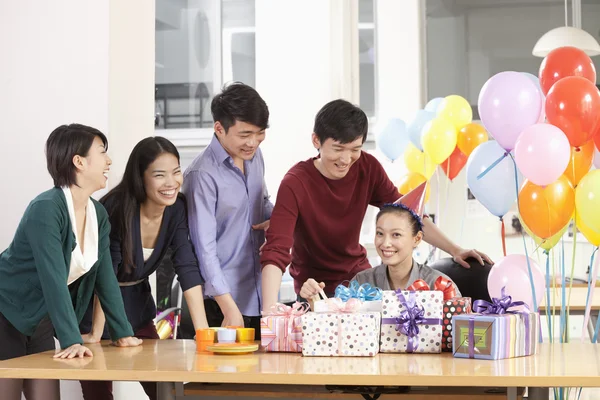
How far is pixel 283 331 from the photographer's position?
7.30ft

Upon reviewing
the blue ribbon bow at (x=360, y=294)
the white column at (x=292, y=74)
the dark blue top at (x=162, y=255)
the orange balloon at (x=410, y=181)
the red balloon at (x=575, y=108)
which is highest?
the white column at (x=292, y=74)

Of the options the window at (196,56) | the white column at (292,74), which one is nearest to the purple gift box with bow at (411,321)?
the white column at (292,74)

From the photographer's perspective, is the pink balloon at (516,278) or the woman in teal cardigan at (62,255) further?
the pink balloon at (516,278)

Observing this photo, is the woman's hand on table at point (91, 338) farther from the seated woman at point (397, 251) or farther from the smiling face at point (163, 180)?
the seated woman at point (397, 251)

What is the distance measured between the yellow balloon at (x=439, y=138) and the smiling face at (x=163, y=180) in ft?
9.20

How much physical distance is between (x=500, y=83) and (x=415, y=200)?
2.41 ft

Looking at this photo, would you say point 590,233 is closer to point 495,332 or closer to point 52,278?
point 495,332

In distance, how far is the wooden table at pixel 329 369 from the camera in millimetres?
1798

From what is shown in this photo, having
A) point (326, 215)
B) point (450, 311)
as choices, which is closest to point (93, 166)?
point (326, 215)

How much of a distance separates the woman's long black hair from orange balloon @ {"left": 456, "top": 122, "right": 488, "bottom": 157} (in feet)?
9.62

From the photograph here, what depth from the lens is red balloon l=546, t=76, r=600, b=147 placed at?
3043 mm

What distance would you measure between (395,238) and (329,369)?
852 millimetres

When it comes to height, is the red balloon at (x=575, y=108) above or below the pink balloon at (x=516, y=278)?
above

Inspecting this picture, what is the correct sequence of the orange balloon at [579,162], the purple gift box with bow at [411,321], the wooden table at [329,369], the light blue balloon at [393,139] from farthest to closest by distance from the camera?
1. the light blue balloon at [393,139]
2. the orange balloon at [579,162]
3. the purple gift box with bow at [411,321]
4. the wooden table at [329,369]
